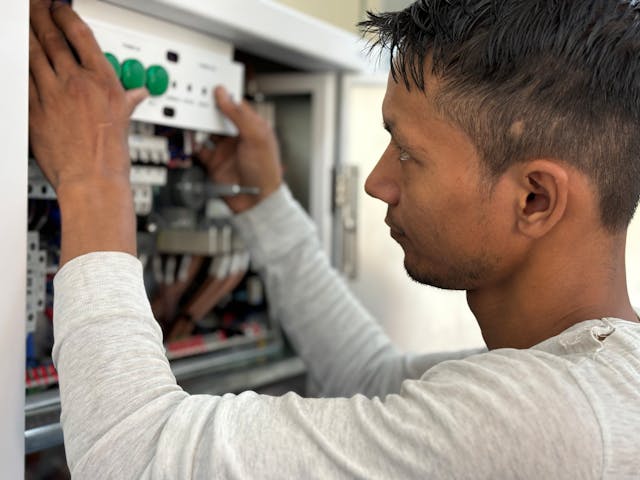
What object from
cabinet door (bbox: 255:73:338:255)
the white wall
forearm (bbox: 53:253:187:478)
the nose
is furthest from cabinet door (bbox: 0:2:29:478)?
the white wall

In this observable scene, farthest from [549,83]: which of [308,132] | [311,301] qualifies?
[308,132]

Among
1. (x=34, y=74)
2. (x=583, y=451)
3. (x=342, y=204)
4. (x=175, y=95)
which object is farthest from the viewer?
(x=342, y=204)

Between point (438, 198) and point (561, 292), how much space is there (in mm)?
151

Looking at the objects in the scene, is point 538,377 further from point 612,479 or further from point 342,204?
point 342,204

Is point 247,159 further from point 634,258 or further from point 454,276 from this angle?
point 634,258

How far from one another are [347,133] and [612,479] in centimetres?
86

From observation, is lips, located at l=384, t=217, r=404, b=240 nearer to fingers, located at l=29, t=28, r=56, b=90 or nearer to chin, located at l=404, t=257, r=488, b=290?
chin, located at l=404, t=257, r=488, b=290

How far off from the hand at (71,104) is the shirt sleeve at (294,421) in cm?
12

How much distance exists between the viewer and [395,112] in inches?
29.2

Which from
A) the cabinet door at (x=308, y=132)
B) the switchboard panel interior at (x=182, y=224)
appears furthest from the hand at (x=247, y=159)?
the cabinet door at (x=308, y=132)

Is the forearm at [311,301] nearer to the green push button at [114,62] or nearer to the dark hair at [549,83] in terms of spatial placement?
the green push button at [114,62]

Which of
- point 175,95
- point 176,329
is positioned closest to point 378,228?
point 176,329

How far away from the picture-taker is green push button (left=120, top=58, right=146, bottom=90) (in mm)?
839

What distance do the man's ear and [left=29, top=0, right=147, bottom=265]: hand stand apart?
385mm
